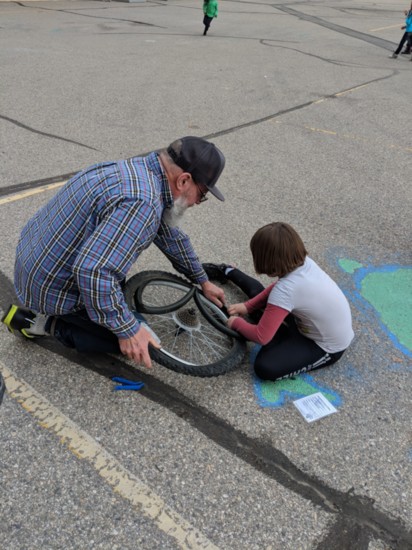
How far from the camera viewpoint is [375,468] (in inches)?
86.2

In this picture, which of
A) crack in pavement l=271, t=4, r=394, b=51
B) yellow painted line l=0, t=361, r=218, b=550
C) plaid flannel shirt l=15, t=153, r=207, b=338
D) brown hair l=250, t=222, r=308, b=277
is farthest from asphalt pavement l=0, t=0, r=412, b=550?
crack in pavement l=271, t=4, r=394, b=51

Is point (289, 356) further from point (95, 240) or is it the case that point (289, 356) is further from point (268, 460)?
point (95, 240)

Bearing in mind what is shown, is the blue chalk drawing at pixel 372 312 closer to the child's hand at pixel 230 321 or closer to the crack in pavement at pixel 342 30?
the child's hand at pixel 230 321

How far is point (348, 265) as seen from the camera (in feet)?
12.5

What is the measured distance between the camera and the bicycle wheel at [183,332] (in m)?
2.58

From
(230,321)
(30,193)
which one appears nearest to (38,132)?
(30,193)

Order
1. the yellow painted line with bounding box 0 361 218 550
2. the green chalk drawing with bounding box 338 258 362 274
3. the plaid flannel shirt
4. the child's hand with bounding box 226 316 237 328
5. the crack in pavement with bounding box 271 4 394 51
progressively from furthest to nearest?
the crack in pavement with bounding box 271 4 394 51, the green chalk drawing with bounding box 338 258 362 274, the child's hand with bounding box 226 316 237 328, the plaid flannel shirt, the yellow painted line with bounding box 0 361 218 550

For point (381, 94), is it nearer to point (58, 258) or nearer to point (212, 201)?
point (212, 201)

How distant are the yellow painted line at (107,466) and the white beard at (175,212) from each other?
110cm

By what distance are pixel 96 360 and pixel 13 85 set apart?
21.4ft

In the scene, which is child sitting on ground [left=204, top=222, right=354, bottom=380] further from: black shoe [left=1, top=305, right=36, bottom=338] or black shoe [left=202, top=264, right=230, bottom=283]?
black shoe [left=1, top=305, right=36, bottom=338]

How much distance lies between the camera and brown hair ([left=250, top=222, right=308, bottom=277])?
7.97 feet

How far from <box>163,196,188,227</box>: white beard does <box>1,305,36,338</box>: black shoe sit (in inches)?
36.6

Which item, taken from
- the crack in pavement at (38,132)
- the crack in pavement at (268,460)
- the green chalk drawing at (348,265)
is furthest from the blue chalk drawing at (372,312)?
the crack in pavement at (38,132)
